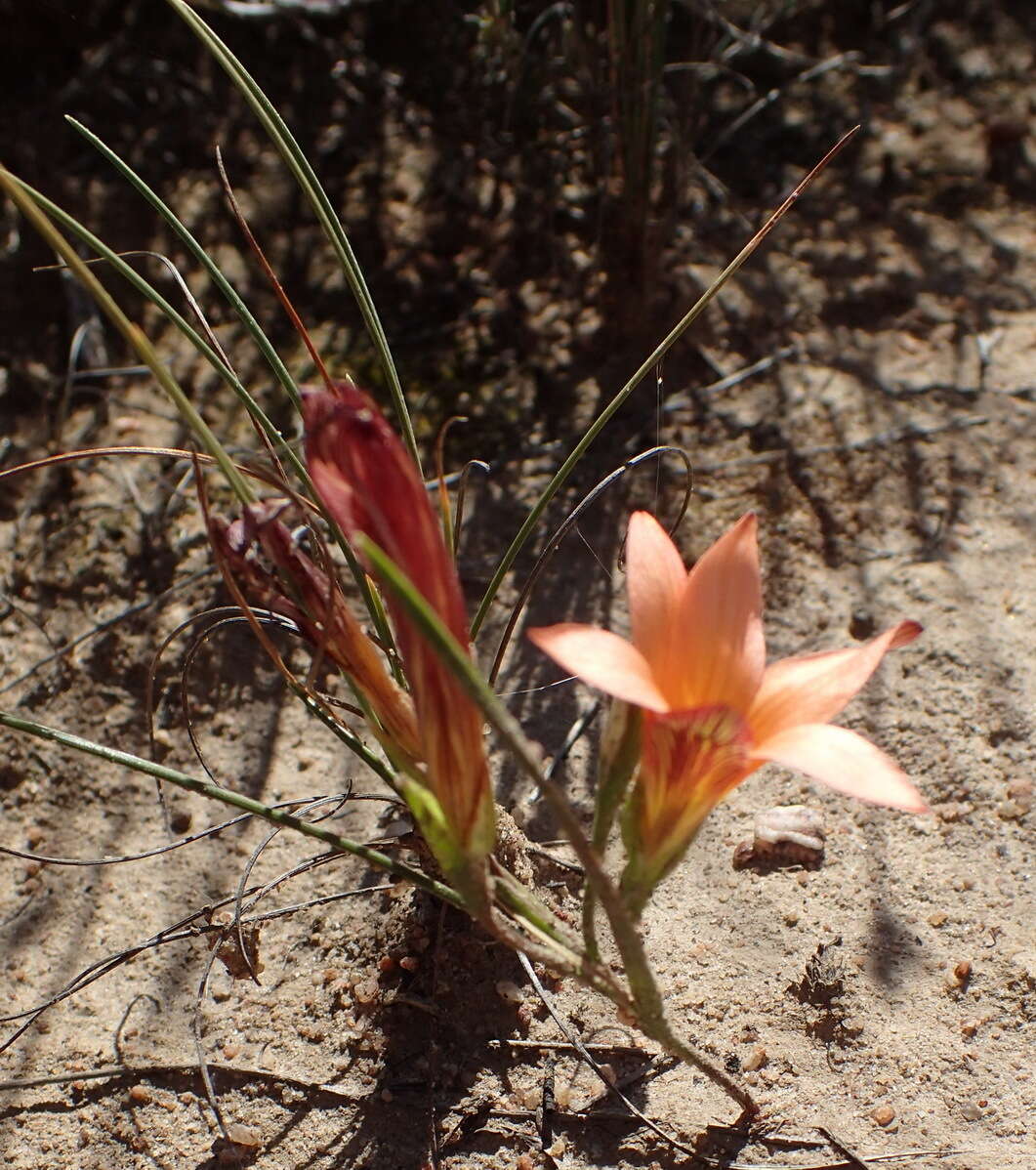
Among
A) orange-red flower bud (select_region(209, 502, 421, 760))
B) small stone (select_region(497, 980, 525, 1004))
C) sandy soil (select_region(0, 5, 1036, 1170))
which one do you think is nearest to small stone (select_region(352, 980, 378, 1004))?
sandy soil (select_region(0, 5, 1036, 1170))

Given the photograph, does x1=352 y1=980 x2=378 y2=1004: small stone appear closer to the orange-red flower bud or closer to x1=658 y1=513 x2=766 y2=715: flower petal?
the orange-red flower bud

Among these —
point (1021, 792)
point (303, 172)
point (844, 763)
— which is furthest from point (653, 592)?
point (1021, 792)

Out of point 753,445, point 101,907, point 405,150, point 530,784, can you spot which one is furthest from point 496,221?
point 101,907

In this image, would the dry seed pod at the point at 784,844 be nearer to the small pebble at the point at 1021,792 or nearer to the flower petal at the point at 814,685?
the small pebble at the point at 1021,792

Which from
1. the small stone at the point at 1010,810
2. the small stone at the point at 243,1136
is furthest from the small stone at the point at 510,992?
the small stone at the point at 1010,810

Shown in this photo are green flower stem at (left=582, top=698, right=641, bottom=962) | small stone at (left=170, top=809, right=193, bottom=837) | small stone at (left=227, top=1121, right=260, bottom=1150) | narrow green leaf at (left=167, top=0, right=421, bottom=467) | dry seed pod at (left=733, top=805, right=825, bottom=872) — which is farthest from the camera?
small stone at (left=170, top=809, right=193, bottom=837)

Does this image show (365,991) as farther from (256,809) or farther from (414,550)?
(414,550)

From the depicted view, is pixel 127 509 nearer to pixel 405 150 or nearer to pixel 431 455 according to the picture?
pixel 431 455
